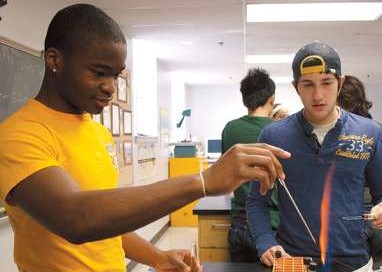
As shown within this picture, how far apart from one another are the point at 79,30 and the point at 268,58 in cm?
579

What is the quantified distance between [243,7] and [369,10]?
4.37 ft

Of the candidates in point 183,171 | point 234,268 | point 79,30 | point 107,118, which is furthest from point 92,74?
point 183,171

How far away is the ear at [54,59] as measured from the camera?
83cm

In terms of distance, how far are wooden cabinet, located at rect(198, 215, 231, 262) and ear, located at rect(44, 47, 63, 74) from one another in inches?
70.2

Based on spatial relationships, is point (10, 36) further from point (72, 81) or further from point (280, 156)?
point (280, 156)

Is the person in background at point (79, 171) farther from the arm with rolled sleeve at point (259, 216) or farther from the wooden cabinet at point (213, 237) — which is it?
the wooden cabinet at point (213, 237)

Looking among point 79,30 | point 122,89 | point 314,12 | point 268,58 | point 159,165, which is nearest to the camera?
point 79,30

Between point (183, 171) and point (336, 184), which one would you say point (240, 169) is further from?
point (183, 171)

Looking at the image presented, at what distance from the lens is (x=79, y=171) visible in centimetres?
85

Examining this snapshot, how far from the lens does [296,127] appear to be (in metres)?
1.50

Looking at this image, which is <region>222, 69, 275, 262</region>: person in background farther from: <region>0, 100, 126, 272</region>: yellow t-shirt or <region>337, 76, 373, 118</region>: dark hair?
<region>0, 100, 126, 272</region>: yellow t-shirt

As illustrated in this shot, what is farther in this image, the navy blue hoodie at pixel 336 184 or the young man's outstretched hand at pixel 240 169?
the navy blue hoodie at pixel 336 184

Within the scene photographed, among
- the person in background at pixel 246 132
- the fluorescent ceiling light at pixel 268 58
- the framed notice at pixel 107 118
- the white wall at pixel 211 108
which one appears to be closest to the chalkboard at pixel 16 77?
the framed notice at pixel 107 118

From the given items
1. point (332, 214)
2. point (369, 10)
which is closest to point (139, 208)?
point (332, 214)
